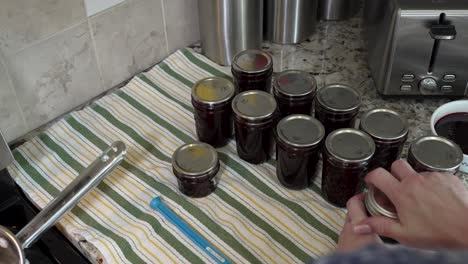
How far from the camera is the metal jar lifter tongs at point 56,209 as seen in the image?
68 centimetres

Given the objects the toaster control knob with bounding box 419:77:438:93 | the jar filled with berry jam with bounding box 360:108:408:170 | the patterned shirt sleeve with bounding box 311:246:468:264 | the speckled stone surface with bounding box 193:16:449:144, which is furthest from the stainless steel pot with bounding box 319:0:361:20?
the patterned shirt sleeve with bounding box 311:246:468:264

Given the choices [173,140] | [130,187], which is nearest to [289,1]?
[173,140]

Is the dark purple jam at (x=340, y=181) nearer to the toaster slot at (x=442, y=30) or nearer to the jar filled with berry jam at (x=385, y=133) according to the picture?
the jar filled with berry jam at (x=385, y=133)

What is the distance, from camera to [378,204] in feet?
2.19

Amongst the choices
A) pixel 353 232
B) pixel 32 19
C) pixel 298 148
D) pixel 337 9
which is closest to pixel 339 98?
pixel 298 148

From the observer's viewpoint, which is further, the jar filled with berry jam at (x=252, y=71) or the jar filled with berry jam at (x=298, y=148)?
the jar filled with berry jam at (x=252, y=71)

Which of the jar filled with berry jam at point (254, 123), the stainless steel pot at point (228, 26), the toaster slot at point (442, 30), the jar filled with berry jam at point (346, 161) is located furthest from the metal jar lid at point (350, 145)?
the stainless steel pot at point (228, 26)

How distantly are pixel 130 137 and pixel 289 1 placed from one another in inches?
15.7

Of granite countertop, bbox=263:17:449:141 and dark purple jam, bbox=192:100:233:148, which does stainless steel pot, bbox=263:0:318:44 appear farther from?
dark purple jam, bbox=192:100:233:148

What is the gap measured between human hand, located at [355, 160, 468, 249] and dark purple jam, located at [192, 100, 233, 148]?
26 centimetres

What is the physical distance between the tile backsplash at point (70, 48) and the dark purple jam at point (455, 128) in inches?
20.9

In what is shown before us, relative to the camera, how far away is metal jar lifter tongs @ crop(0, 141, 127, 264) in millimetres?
676

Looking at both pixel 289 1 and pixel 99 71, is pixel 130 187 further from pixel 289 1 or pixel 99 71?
pixel 289 1

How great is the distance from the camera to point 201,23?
1.02 metres
